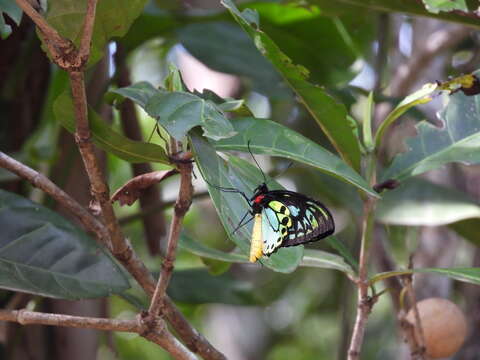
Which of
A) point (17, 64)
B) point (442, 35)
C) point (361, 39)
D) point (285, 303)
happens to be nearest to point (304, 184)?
point (361, 39)

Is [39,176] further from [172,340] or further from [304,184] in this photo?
[304,184]

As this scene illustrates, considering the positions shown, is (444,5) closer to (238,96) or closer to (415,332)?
(415,332)

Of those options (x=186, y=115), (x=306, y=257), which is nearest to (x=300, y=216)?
(x=306, y=257)

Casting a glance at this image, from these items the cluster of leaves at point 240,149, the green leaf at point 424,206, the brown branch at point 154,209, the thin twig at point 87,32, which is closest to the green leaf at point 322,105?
the cluster of leaves at point 240,149

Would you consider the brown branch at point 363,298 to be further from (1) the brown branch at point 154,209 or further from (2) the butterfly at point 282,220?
(1) the brown branch at point 154,209

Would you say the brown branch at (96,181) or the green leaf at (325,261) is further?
the green leaf at (325,261)
